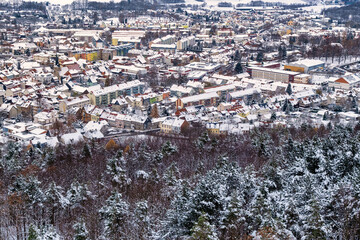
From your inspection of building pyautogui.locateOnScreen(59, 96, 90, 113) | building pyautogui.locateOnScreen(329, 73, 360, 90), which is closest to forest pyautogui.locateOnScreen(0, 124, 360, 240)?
building pyautogui.locateOnScreen(59, 96, 90, 113)

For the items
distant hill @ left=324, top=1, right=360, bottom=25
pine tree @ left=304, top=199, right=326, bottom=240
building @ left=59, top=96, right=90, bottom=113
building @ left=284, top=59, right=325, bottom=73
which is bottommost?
building @ left=59, top=96, right=90, bottom=113

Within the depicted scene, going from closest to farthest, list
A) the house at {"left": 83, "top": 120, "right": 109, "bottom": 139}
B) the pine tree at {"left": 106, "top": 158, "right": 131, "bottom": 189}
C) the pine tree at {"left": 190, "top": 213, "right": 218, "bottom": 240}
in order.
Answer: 1. the pine tree at {"left": 190, "top": 213, "right": 218, "bottom": 240}
2. the pine tree at {"left": 106, "top": 158, "right": 131, "bottom": 189}
3. the house at {"left": 83, "top": 120, "right": 109, "bottom": 139}

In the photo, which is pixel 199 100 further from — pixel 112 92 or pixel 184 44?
pixel 184 44

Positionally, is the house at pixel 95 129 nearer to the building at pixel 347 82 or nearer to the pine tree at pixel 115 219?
the pine tree at pixel 115 219

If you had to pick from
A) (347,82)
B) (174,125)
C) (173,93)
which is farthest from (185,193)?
(347,82)

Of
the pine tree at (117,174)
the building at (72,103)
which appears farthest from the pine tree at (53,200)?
the building at (72,103)

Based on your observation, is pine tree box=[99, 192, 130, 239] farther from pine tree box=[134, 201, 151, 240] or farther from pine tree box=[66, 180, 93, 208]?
pine tree box=[66, 180, 93, 208]

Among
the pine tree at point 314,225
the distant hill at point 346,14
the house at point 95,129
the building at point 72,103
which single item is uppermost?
the distant hill at point 346,14

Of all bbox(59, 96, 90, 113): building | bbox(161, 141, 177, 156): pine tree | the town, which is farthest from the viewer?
bbox(59, 96, 90, 113): building
